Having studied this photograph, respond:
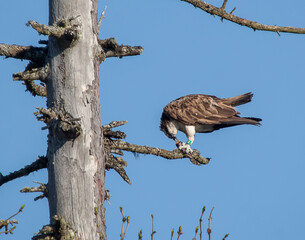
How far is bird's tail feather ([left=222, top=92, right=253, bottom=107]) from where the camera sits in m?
10.9

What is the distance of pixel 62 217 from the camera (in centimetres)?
459

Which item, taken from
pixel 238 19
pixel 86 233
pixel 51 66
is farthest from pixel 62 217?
pixel 238 19

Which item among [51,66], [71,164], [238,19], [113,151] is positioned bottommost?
[71,164]

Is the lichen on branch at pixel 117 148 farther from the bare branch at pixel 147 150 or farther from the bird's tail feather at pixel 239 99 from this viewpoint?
the bird's tail feather at pixel 239 99

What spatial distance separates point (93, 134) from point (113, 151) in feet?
2.61

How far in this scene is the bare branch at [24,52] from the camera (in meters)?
4.91

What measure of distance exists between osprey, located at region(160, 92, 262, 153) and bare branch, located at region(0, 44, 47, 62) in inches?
234

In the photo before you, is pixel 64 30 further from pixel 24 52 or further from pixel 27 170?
pixel 27 170

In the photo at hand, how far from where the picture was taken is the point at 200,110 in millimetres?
11164

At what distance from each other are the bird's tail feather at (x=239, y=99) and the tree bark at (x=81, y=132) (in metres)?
6.47

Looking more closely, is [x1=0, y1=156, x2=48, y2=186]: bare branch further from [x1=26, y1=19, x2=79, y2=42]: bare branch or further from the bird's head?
the bird's head

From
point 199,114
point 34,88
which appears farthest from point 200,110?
point 34,88

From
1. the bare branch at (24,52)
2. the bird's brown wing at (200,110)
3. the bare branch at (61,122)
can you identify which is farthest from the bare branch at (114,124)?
the bird's brown wing at (200,110)

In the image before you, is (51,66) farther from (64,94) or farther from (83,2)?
(83,2)
